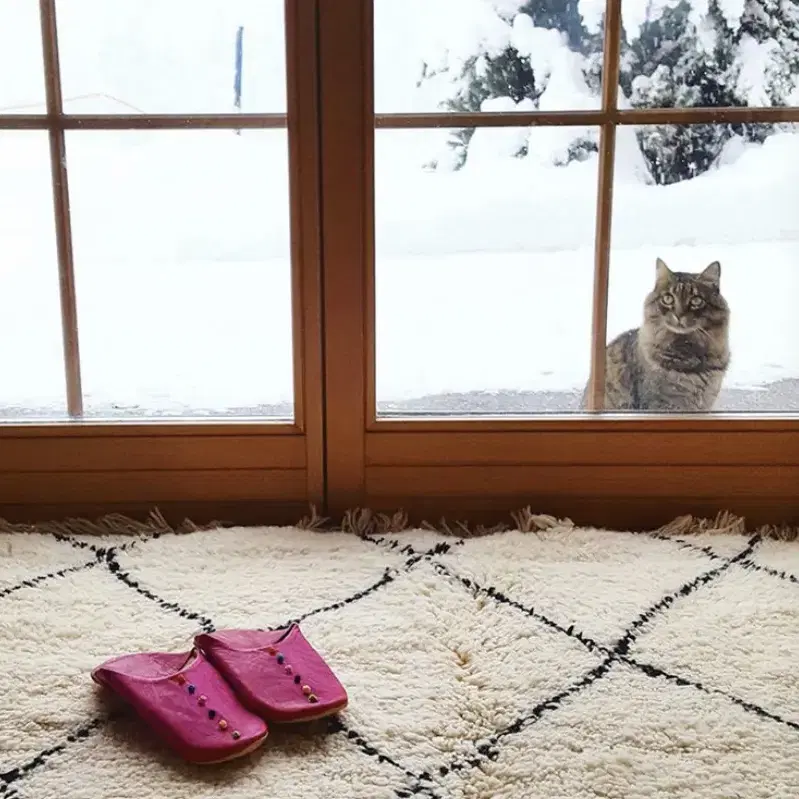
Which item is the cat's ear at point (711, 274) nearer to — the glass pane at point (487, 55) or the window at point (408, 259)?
the window at point (408, 259)

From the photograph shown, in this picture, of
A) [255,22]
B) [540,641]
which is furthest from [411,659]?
[255,22]

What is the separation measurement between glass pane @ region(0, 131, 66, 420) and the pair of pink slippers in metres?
0.53

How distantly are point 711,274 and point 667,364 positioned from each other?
0.14 meters

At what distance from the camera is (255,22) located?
1.18m

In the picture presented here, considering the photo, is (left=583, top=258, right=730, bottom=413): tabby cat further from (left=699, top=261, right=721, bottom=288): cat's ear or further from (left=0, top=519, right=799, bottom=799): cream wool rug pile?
(left=0, top=519, right=799, bottom=799): cream wool rug pile

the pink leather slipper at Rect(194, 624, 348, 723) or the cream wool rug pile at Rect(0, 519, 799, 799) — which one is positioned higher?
the pink leather slipper at Rect(194, 624, 348, 723)

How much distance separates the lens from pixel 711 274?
49.7 inches

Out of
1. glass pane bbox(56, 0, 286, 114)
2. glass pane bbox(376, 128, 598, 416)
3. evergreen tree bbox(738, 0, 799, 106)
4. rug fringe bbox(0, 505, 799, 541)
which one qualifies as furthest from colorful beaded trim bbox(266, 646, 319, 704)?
evergreen tree bbox(738, 0, 799, 106)

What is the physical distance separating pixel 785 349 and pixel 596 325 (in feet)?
0.89

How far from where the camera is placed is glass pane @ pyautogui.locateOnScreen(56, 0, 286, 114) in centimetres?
117

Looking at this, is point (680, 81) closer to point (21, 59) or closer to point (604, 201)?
point (604, 201)

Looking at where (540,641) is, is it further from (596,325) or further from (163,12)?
(163,12)

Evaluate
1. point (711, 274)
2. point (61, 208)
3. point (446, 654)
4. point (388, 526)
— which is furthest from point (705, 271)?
point (61, 208)

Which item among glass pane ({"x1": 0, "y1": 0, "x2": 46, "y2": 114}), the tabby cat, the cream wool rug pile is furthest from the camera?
the tabby cat
